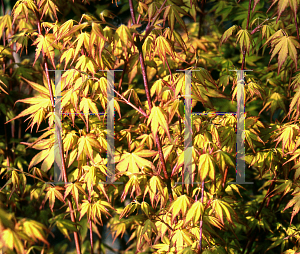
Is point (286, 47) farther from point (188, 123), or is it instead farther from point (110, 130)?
point (110, 130)

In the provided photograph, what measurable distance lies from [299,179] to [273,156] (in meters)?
0.19

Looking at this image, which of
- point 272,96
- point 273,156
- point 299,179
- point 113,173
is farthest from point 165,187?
point 272,96

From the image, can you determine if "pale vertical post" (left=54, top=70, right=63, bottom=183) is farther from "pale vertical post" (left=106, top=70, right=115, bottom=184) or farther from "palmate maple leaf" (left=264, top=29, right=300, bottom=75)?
"palmate maple leaf" (left=264, top=29, right=300, bottom=75)

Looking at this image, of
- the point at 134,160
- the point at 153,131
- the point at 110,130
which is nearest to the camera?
the point at 153,131

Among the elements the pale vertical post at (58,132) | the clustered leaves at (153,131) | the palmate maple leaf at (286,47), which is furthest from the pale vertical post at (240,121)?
the pale vertical post at (58,132)

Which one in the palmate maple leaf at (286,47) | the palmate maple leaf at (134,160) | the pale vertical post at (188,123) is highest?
the palmate maple leaf at (286,47)

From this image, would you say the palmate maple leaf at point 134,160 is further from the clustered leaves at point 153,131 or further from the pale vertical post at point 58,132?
the pale vertical post at point 58,132

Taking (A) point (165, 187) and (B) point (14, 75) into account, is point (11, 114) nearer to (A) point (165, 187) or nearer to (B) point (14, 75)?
(B) point (14, 75)

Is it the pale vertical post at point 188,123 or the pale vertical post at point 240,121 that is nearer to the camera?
the pale vertical post at point 188,123

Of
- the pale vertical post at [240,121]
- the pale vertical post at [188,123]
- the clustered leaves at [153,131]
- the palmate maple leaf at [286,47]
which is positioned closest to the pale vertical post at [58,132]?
the clustered leaves at [153,131]

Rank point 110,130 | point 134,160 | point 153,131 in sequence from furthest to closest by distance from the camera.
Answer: point 110,130 → point 134,160 → point 153,131

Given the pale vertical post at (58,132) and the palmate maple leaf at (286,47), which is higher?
the palmate maple leaf at (286,47)

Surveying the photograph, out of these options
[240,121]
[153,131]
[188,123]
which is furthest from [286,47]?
[153,131]

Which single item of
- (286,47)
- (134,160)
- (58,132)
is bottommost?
(134,160)
